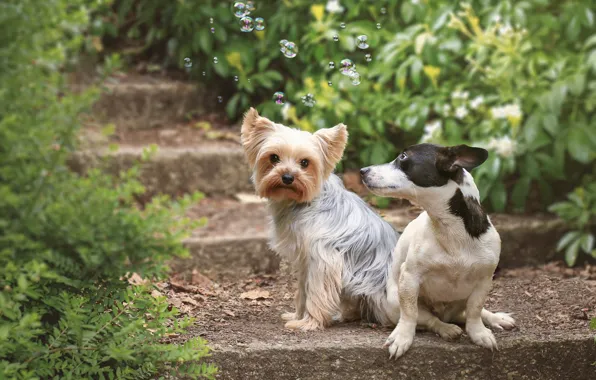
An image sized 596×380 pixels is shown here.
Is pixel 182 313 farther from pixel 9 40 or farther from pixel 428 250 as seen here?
pixel 9 40

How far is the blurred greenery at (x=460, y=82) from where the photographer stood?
17.4 ft

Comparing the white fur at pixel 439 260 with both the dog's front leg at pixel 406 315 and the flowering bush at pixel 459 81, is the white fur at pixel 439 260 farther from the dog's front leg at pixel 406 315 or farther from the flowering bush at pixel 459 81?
the flowering bush at pixel 459 81

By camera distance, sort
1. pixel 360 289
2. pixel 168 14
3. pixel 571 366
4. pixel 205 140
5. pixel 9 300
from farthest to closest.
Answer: pixel 168 14 < pixel 205 140 < pixel 360 289 < pixel 571 366 < pixel 9 300

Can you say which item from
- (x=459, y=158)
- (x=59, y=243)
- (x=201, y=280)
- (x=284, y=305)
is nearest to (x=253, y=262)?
(x=201, y=280)

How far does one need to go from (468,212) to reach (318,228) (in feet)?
2.31

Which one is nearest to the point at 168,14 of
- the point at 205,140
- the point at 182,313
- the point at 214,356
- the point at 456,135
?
the point at 205,140

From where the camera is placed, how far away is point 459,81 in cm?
568

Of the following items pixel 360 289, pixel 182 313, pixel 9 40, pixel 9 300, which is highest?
pixel 9 40

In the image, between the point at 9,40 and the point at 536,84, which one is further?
the point at 536,84

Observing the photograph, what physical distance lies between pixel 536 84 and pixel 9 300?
3846 millimetres

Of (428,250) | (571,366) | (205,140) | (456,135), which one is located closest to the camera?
(428,250)

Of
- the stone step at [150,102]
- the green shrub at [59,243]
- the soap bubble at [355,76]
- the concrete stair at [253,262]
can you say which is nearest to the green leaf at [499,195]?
the concrete stair at [253,262]

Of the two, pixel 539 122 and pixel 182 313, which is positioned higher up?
pixel 539 122

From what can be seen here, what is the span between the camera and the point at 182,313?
148 inches
